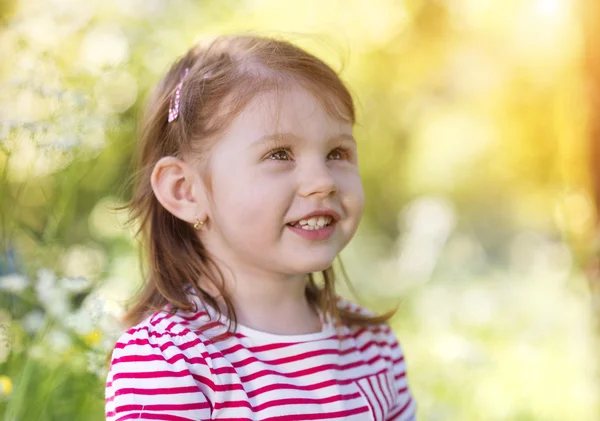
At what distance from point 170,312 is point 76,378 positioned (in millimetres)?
490

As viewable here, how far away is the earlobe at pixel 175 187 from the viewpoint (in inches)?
58.4

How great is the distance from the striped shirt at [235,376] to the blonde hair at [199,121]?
0.07 metres

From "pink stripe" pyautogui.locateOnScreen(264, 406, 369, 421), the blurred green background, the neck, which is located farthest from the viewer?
the blurred green background

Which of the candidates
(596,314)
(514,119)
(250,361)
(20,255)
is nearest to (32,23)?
(20,255)

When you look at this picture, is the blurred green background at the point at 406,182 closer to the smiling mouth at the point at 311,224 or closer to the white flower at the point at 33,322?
the white flower at the point at 33,322

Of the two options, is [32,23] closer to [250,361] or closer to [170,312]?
[170,312]

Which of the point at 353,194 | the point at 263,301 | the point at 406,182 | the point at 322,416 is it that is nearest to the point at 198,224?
the point at 263,301

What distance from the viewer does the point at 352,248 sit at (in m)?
4.13

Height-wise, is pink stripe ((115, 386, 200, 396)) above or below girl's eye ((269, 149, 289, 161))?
below

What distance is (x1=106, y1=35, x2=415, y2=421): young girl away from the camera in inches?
52.3

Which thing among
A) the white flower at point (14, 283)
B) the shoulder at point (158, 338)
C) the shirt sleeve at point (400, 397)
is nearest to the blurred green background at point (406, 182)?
the white flower at point (14, 283)

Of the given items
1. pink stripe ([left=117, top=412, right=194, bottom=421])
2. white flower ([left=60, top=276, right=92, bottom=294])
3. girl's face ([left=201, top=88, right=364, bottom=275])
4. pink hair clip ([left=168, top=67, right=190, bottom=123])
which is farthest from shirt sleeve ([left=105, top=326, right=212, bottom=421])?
pink hair clip ([left=168, top=67, right=190, bottom=123])

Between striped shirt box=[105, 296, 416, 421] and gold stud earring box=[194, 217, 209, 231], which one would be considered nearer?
striped shirt box=[105, 296, 416, 421]

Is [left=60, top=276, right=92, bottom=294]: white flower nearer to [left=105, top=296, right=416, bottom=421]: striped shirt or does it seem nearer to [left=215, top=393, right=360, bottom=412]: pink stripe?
[left=105, top=296, right=416, bottom=421]: striped shirt
